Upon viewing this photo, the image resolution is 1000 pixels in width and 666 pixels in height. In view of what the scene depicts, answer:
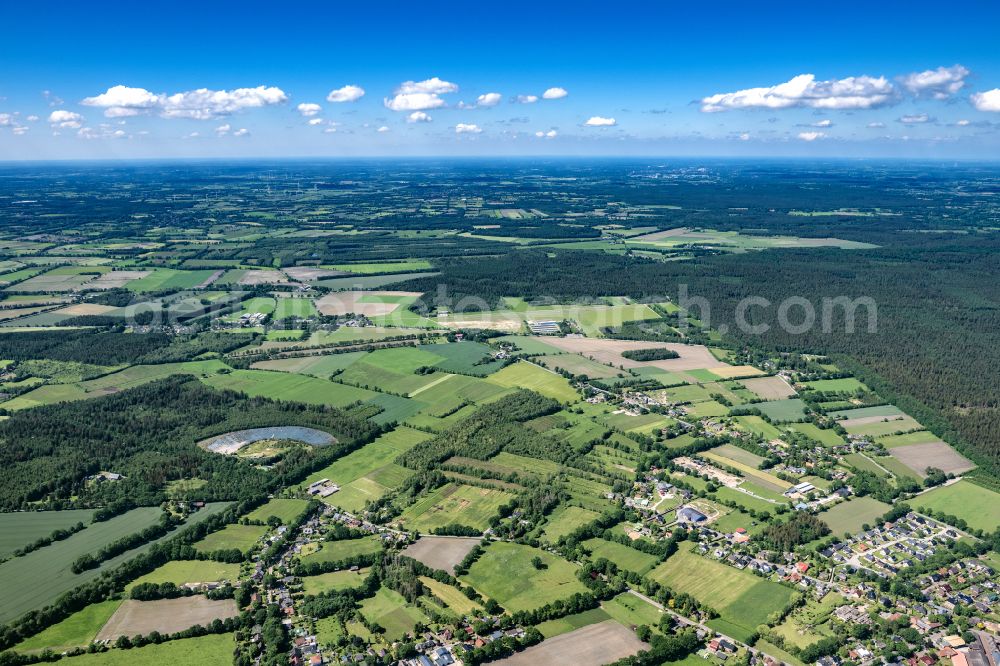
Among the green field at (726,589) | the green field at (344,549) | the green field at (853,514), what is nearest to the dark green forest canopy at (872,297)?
the green field at (853,514)

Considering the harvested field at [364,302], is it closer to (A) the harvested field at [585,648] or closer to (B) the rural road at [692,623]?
(B) the rural road at [692,623]

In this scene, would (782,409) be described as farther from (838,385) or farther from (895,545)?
(895,545)

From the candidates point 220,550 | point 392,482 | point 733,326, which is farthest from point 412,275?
point 220,550

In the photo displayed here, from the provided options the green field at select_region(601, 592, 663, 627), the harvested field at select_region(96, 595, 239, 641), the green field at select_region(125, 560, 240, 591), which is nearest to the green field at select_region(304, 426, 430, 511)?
the green field at select_region(125, 560, 240, 591)

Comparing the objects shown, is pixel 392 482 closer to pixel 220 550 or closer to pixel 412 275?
pixel 220 550

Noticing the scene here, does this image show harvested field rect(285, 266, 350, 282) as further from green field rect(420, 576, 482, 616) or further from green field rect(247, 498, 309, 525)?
green field rect(420, 576, 482, 616)

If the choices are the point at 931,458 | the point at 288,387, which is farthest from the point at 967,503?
the point at 288,387
